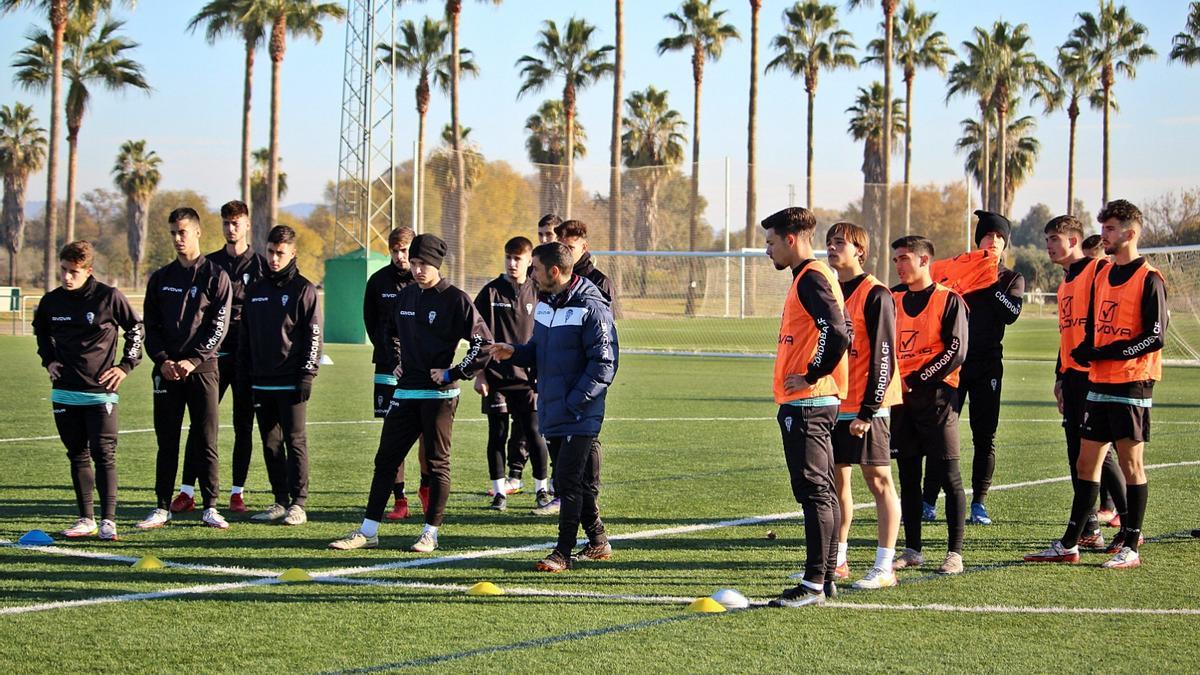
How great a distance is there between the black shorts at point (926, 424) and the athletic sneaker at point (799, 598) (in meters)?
1.65

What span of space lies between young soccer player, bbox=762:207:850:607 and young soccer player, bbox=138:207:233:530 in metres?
4.31

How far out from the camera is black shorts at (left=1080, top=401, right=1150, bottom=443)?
802 cm

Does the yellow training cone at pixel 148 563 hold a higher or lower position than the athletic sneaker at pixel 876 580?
lower

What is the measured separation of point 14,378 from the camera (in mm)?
22578

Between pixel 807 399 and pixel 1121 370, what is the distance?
2.36 metres

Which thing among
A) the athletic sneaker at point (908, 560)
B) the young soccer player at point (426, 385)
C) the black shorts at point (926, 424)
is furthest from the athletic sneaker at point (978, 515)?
the young soccer player at point (426, 385)

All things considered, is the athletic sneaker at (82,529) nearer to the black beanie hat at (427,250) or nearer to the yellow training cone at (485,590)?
the black beanie hat at (427,250)

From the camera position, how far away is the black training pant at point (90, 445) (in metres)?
8.73

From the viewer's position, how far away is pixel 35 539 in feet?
27.8

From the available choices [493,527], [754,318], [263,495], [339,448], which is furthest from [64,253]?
[754,318]

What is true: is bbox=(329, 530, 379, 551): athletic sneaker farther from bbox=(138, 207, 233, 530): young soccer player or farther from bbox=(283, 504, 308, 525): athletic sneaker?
bbox=(138, 207, 233, 530): young soccer player

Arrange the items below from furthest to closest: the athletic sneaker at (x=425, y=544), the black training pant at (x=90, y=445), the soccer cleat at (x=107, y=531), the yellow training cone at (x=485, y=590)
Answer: the black training pant at (x=90, y=445)
the soccer cleat at (x=107, y=531)
the athletic sneaker at (x=425, y=544)
the yellow training cone at (x=485, y=590)

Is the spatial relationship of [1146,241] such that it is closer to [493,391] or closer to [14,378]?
[14,378]

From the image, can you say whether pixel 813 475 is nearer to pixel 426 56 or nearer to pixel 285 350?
pixel 285 350
